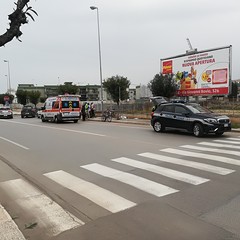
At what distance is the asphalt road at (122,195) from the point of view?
15.1 feet

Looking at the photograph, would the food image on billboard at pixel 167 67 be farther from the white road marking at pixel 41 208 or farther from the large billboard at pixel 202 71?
the white road marking at pixel 41 208

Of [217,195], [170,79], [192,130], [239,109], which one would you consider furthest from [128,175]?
[170,79]

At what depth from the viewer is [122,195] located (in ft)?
20.5

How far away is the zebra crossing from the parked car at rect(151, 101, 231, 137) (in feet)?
11.9

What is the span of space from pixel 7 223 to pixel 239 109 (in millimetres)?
25523

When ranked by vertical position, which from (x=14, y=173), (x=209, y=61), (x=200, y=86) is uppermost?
(x=209, y=61)

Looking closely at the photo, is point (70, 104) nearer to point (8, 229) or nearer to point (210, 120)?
point (210, 120)

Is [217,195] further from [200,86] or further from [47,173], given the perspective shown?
[200,86]

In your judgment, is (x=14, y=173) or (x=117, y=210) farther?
(x=14, y=173)

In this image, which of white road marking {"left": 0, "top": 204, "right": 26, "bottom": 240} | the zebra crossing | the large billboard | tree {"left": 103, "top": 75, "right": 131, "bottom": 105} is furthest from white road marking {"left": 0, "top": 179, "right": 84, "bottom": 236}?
tree {"left": 103, "top": 75, "right": 131, "bottom": 105}

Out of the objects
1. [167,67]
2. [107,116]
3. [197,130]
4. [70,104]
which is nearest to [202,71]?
[167,67]

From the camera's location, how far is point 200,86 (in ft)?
95.6

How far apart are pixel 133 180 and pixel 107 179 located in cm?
61

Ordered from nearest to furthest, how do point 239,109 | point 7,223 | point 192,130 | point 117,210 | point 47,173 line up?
point 7,223
point 117,210
point 47,173
point 192,130
point 239,109
